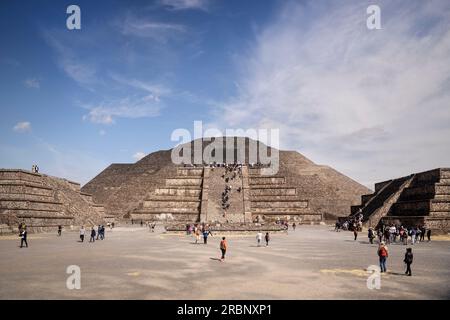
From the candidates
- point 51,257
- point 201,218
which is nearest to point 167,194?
point 201,218

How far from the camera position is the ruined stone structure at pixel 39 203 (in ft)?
A: 92.8

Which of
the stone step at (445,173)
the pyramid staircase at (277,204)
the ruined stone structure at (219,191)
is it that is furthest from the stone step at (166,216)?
the stone step at (445,173)

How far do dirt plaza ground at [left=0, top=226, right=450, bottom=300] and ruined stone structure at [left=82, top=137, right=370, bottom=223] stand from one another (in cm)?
2271

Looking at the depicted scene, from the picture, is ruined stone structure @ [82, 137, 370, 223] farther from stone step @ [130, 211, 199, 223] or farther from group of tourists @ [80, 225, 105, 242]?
group of tourists @ [80, 225, 105, 242]

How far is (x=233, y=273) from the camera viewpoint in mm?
12055

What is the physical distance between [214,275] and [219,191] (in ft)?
112

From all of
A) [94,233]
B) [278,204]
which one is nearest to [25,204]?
[94,233]

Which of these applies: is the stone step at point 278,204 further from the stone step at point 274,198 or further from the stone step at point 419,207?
the stone step at point 419,207

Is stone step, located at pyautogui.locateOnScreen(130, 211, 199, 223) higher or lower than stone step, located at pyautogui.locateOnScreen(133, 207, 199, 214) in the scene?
lower

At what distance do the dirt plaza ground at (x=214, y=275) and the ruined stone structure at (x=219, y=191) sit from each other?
22.7 m

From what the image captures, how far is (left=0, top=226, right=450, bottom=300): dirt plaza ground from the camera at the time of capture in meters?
9.12

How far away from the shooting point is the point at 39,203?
3172cm

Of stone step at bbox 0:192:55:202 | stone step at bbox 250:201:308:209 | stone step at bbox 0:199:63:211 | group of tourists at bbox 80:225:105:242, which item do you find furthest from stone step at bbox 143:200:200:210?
group of tourists at bbox 80:225:105:242
